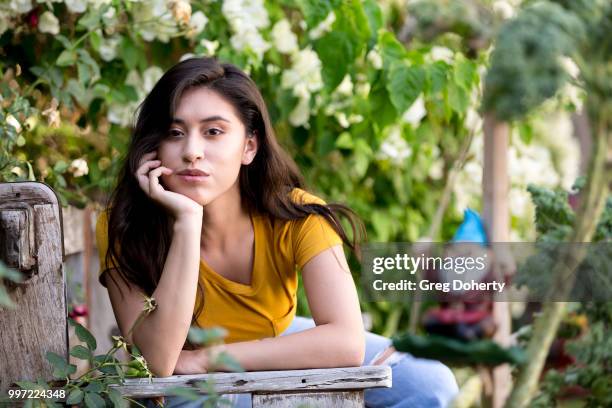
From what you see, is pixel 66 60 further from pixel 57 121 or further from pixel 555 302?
pixel 555 302

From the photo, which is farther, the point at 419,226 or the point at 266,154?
the point at 419,226

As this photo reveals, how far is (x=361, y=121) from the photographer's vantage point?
310 centimetres

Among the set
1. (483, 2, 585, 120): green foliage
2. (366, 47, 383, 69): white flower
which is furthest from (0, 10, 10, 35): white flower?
(483, 2, 585, 120): green foliage

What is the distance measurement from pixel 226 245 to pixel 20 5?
919 mm

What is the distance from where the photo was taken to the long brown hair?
196cm

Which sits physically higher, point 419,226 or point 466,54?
point 466,54

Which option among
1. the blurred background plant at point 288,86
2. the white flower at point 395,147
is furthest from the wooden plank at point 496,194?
the white flower at point 395,147

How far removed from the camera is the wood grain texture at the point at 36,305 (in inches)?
62.1

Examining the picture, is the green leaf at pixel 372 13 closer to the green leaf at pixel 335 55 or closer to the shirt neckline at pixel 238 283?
the green leaf at pixel 335 55

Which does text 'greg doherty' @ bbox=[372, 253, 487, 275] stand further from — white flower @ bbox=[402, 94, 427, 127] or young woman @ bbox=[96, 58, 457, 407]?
white flower @ bbox=[402, 94, 427, 127]

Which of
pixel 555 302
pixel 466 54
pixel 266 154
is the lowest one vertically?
pixel 555 302

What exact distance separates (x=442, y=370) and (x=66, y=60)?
4.22 feet

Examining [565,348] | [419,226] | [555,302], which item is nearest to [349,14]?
[419,226]

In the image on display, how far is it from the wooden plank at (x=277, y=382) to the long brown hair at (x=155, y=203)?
1.41ft
